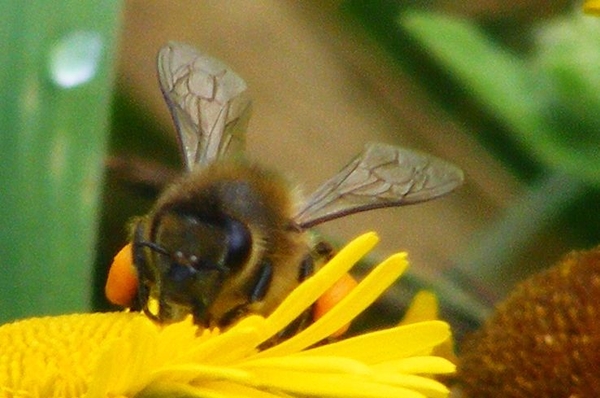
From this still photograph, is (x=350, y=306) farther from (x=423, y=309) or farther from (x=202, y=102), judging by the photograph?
(x=202, y=102)

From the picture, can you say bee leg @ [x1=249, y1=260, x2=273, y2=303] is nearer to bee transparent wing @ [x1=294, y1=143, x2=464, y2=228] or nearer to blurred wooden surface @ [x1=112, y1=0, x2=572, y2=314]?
bee transparent wing @ [x1=294, y1=143, x2=464, y2=228]

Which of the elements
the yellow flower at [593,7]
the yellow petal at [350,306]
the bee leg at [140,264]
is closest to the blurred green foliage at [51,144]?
the bee leg at [140,264]

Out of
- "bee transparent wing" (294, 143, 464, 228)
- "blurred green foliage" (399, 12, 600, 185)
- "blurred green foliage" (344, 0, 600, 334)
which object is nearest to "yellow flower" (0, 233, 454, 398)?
"bee transparent wing" (294, 143, 464, 228)

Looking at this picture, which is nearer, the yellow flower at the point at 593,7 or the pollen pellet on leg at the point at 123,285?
the yellow flower at the point at 593,7

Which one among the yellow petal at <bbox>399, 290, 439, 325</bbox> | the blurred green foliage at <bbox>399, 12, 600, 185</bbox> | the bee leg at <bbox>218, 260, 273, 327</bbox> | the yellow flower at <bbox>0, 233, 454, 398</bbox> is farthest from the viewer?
the blurred green foliage at <bbox>399, 12, 600, 185</bbox>

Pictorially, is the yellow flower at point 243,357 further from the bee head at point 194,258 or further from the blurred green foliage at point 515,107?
the blurred green foliage at point 515,107

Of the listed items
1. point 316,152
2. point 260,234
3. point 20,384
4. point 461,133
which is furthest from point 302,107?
point 20,384

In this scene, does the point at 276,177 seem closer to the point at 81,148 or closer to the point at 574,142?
the point at 81,148
